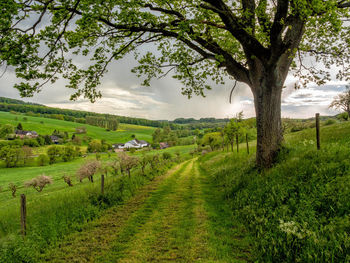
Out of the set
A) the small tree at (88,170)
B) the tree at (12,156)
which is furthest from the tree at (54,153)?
the small tree at (88,170)

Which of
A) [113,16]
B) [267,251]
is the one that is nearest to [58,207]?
[267,251]

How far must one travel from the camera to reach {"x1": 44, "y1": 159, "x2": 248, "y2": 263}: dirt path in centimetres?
437

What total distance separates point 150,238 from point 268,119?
23.0 ft

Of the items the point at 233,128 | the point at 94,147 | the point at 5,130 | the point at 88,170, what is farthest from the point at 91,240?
the point at 5,130

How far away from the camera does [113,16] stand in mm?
7898

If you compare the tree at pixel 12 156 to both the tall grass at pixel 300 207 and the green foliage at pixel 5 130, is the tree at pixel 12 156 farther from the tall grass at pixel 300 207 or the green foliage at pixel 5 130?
the tall grass at pixel 300 207

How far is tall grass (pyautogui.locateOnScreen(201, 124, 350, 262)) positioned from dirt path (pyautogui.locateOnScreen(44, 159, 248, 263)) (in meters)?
0.92

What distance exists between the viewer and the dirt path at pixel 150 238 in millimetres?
4375

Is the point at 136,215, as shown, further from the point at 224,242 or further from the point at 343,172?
the point at 343,172

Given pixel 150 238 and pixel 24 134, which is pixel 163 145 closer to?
pixel 24 134

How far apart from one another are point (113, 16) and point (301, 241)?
9.91 meters

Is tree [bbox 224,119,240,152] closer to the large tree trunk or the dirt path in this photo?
the large tree trunk

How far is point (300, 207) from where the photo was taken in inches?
192

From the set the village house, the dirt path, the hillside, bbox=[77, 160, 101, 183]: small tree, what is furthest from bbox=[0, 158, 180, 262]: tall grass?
the village house
